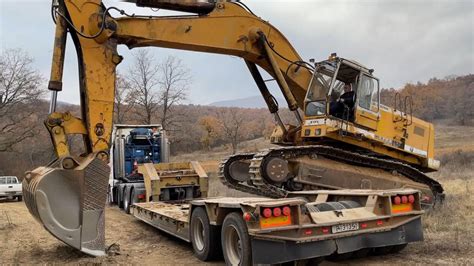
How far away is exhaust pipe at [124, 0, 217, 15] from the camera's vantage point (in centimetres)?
882

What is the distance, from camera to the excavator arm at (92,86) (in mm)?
7090

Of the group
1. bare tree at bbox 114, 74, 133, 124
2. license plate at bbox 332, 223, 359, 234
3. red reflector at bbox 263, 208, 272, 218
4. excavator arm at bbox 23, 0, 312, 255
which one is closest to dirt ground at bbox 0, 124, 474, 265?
excavator arm at bbox 23, 0, 312, 255

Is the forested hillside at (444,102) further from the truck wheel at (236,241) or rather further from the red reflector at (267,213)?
the red reflector at (267,213)

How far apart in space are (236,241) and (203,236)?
1.02 metres

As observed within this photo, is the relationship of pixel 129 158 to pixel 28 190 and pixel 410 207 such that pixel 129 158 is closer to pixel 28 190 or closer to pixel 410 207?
pixel 28 190

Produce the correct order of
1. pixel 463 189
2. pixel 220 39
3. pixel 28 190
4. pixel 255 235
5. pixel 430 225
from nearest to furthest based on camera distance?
pixel 255 235 → pixel 28 190 → pixel 430 225 → pixel 220 39 → pixel 463 189

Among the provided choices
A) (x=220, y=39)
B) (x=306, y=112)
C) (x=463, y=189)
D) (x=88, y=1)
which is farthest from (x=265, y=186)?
(x=463, y=189)

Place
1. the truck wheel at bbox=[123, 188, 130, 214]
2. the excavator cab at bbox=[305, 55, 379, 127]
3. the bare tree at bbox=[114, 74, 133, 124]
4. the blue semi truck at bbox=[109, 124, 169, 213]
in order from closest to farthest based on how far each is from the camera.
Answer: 1. the excavator cab at bbox=[305, 55, 379, 127]
2. the truck wheel at bbox=[123, 188, 130, 214]
3. the blue semi truck at bbox=[109, 124, 169, 213]
4. the bare tree at bbox=[114, 74, 133, 124]

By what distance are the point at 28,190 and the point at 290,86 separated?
20.0 ft

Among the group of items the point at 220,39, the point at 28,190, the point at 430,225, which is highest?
the point at 220,39

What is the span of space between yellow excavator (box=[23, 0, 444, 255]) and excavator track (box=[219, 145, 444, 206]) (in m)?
0.03

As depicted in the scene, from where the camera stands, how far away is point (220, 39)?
31.8 ft

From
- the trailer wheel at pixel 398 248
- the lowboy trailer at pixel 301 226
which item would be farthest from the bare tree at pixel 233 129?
the lowboy trailer at pixel 301 226

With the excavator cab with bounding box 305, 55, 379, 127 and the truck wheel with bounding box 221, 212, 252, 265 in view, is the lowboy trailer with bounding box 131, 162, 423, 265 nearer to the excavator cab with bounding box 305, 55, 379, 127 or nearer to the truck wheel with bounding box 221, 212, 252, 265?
the truck wheel with bounding box 221, 212, 252, 265
